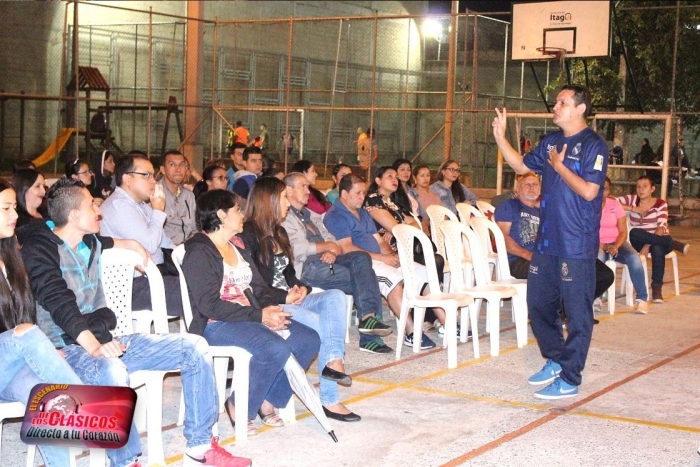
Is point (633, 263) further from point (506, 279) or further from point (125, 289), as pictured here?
point (125, 289)

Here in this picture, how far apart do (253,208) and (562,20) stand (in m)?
11.1

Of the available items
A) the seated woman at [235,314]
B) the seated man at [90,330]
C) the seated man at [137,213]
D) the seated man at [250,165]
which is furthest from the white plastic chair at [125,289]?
the seated man at [250,165]

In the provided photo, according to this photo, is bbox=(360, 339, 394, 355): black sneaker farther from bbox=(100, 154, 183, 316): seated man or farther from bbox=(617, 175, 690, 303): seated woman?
bbox=(617, 175, 690, 303): seated woman

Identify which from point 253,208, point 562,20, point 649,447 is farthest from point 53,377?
point 562,20

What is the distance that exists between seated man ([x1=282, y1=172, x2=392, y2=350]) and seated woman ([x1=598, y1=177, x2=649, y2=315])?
9.71ft

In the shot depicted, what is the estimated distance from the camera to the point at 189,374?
4.33m

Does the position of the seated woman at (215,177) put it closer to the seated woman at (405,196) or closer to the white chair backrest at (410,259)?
the seated woman at (405,196)

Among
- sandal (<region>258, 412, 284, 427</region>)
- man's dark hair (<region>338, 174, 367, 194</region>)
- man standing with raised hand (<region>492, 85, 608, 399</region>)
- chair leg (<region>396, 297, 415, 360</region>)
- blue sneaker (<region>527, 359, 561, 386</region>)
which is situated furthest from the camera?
man's dark hair (<region>338, 174, 367, 194</region>)

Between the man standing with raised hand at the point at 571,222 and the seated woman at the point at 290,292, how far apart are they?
4.17 ft

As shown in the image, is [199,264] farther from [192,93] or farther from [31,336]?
[192,93]

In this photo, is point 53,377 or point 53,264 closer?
point 53,377

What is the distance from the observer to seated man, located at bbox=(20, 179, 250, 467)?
4117mm

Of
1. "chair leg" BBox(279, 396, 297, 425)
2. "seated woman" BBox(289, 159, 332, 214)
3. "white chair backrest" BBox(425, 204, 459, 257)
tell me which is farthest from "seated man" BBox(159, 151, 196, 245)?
"chair leg" BBox(279, 396, 297, 425)

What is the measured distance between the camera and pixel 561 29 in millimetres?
15484
